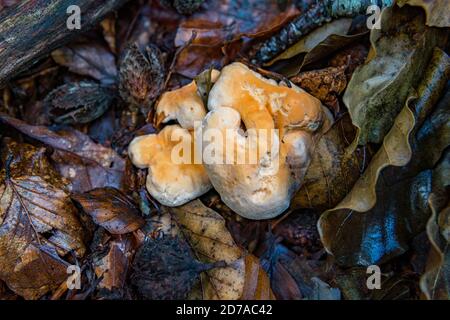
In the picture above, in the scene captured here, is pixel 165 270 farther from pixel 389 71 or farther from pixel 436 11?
pixel 436 11

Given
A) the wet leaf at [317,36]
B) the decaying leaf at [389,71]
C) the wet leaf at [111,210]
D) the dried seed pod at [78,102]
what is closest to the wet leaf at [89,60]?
the dried seed pod at [78,102]

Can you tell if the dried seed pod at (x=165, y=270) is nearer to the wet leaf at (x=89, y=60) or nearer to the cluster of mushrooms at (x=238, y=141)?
the cluster of mushrooms at (x=238, y=141)

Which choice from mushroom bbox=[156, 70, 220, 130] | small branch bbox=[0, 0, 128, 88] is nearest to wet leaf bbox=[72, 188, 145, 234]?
mushroom bbox=[156, 70, 220, 130]

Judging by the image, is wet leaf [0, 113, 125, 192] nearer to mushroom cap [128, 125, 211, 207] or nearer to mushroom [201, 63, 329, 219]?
mushroom cap [128, 125, 211, 207]

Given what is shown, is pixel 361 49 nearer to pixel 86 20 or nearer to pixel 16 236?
pixel 86 20

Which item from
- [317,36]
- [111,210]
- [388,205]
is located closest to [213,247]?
[111,210]
